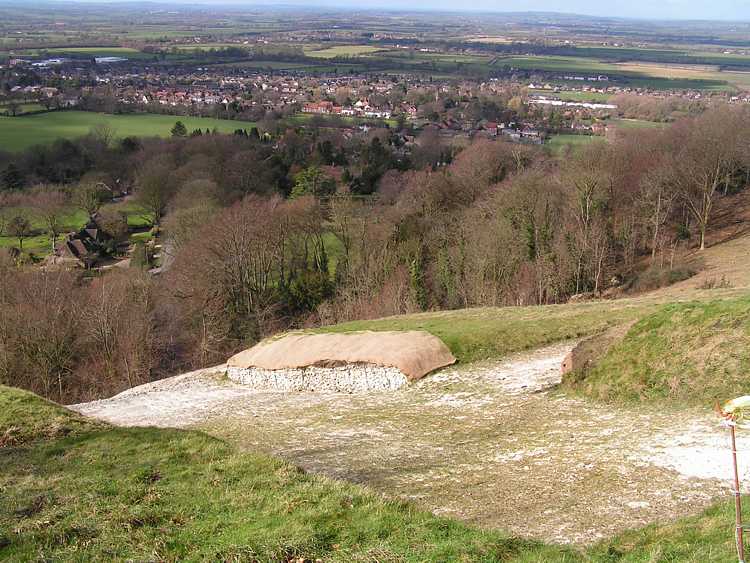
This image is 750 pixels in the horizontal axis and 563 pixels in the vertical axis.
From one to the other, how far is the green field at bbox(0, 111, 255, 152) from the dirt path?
87.0 meters

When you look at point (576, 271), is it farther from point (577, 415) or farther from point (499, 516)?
point (499, 516)

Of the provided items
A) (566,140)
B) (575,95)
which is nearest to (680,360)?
(566,140)

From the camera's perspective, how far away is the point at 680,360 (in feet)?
65.7

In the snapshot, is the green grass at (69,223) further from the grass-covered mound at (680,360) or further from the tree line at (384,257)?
the grass-covered mound at (680,360)

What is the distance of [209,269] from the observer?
48250mm

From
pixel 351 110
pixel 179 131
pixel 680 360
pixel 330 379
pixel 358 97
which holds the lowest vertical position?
pixel 330 379

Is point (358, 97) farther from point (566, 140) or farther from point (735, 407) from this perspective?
point (735, 407)

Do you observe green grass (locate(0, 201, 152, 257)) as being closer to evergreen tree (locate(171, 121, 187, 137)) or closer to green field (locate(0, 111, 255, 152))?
evergreen tree (locate(171, 121, 187, 137))

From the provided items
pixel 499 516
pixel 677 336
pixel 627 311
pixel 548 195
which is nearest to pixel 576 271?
pixel 548 195

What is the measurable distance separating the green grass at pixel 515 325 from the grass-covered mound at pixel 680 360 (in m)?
5.56

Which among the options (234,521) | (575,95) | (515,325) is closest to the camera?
(234,521)

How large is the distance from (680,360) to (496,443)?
6511 mm

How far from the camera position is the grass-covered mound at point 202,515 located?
38.0 feet

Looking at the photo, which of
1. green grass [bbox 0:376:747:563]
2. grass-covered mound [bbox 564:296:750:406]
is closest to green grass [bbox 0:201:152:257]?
green grass [bbox 0:376:747:563]
